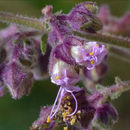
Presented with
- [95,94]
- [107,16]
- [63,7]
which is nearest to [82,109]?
[95,94]

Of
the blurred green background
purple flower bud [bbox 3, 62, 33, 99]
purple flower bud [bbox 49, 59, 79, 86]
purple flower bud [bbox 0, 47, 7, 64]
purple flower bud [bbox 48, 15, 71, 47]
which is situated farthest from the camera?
the blurred green background

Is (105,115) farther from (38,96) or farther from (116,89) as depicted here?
(38,96)

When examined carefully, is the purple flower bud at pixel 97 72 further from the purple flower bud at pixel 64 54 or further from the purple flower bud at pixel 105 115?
the purple flower bud at pixel 64 54

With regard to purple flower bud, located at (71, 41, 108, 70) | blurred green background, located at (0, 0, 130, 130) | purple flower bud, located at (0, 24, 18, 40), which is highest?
purple flower bud, located at (0, 24, 18, 40)

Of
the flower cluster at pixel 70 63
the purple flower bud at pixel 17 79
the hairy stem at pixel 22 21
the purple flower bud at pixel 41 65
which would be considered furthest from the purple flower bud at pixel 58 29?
the purple flower bud at pixel 41 65

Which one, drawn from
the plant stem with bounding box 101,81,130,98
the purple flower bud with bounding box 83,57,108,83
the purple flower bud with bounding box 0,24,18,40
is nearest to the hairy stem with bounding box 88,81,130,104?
the plant stem with bounding box 101,81,130,98

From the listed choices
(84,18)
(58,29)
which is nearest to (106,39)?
(84,18)

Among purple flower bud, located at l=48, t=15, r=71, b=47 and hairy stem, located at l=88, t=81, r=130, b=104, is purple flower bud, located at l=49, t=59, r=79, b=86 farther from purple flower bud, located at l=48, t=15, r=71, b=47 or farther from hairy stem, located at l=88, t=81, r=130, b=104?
hairy stem, located at l=88, t=81, r=130, b=104
